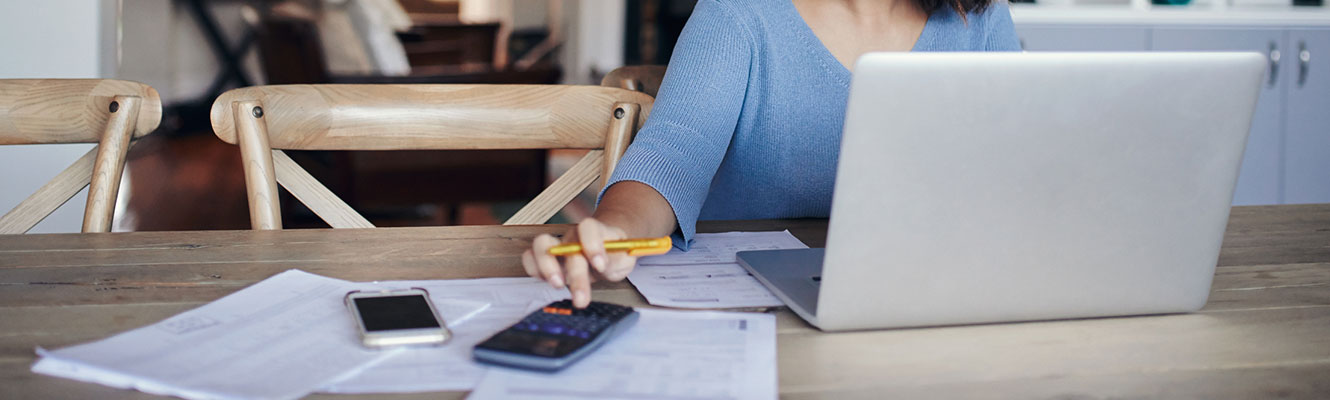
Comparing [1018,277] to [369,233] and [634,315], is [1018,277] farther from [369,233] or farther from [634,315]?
[369,233]

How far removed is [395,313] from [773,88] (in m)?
0.67

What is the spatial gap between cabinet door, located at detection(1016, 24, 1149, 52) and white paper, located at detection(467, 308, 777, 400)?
241 cm

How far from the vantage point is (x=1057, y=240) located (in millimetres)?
651

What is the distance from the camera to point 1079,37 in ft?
9.45

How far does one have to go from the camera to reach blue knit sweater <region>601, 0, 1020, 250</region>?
1.14 m

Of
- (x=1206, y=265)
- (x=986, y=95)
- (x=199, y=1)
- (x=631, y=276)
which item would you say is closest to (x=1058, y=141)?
(x=986, y=95)

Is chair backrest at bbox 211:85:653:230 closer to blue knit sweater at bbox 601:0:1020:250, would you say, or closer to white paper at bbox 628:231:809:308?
blue knit sweater at bbox 601:0:1020:250

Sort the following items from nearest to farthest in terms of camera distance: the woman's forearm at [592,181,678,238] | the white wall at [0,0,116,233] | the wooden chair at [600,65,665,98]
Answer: the woman's forearm at [592,181,678,238]
the wooden chair at [600,65,665,98]
the white wall at [0,0,116,233]

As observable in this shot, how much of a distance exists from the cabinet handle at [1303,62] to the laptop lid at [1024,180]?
8.77 ft

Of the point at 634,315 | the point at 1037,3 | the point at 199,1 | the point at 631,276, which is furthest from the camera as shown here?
the point at 199,1

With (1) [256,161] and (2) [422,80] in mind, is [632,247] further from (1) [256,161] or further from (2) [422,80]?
(2) [422,80]

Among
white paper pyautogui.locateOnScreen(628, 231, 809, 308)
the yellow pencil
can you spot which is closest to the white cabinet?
white paper pyautogui.locateOnScreen(628, 231, 809, 308)

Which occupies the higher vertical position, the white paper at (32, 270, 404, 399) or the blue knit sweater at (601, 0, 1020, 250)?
the blue knit sweater at (601, 0, 1020, 250)

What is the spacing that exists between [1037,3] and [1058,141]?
103 inches
